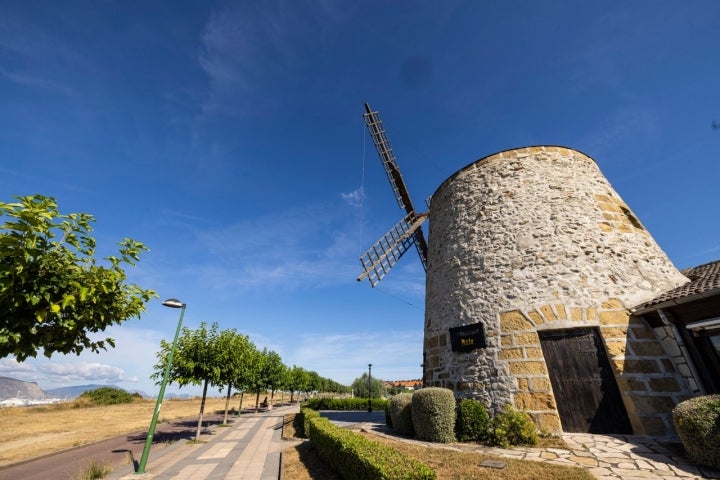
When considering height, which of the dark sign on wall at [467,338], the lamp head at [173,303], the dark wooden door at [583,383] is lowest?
the dark wooden door at [583,383]

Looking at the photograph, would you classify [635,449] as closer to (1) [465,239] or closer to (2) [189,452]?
(1) [465,239]

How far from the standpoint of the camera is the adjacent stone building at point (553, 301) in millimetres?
8570

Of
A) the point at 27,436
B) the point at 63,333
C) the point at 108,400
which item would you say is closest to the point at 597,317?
the point at 63,333

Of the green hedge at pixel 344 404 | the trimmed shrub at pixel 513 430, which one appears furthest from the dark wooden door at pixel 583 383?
the green hedge at pixel 344 404

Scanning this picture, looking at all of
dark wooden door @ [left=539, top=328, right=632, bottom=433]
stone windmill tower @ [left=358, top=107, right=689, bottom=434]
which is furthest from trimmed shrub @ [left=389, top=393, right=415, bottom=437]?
dark wooden door @ [left=539, top=328, right=632, bottom=433]

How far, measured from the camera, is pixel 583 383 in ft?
29.1

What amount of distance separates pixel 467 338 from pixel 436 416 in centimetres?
277

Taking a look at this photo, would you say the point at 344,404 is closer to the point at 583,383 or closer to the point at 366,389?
the point at 366,389

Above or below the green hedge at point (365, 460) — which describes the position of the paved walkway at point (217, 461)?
below

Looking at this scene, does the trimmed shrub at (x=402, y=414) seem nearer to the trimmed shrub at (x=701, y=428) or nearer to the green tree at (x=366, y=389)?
the trimmed shrub at (x=701, y=428)

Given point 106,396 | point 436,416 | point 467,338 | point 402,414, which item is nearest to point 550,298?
point 467,338

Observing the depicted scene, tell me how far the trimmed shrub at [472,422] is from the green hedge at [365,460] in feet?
11.8

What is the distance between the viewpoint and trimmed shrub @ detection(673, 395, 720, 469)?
18.5ft

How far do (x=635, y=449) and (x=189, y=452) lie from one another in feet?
47.4
